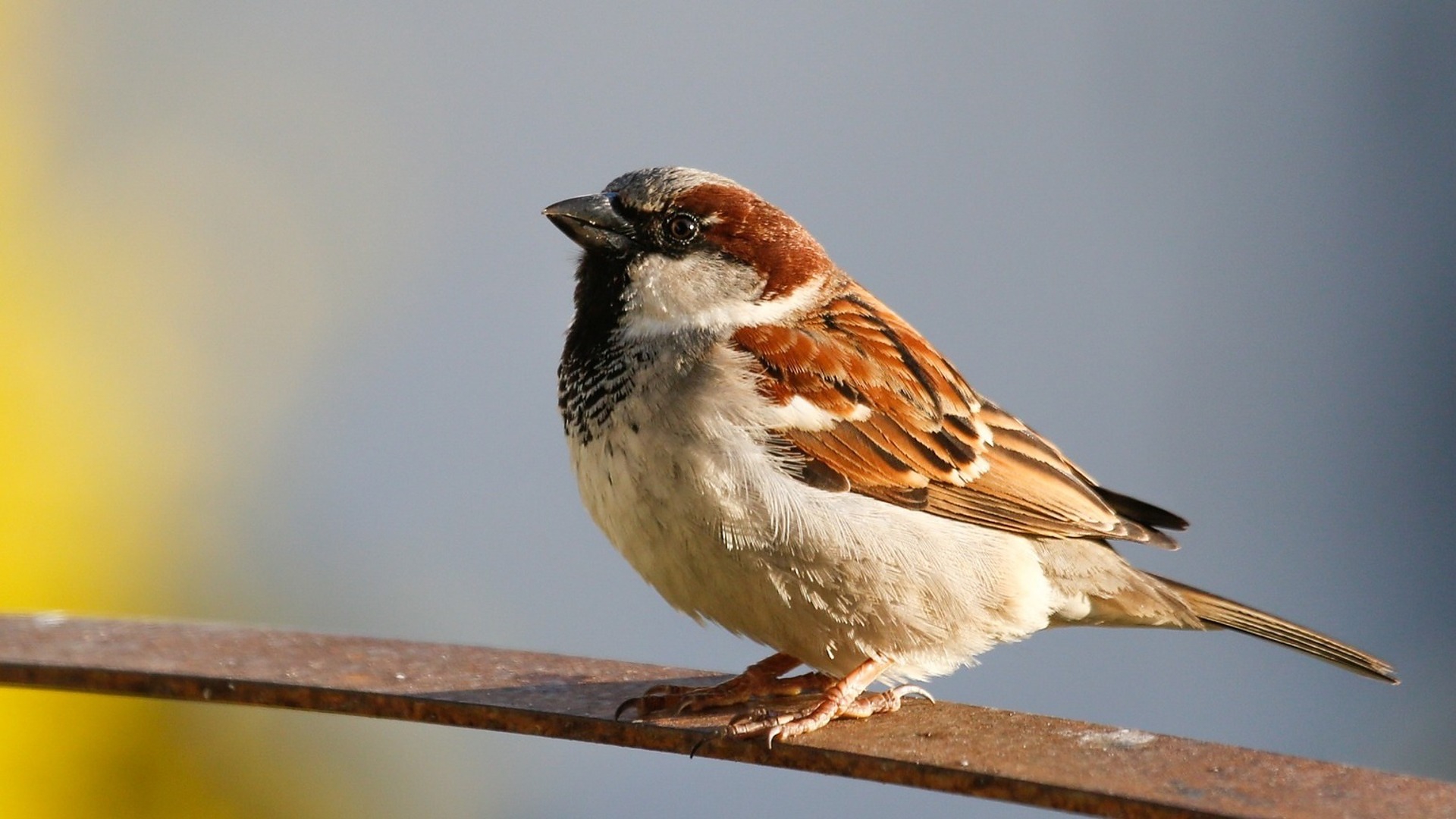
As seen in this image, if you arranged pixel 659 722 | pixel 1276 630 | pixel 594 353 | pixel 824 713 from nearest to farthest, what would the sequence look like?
pixel 659 722 → pixel 824 713 → pixel 594 353 → pixel 1276 630

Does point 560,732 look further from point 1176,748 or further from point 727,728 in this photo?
point 1176,748

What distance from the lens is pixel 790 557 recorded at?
2.00m

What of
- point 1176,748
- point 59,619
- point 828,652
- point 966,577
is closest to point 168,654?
point 59,619

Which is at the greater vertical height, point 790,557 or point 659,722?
point 790,557

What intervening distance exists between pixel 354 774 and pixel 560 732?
4.80 feet

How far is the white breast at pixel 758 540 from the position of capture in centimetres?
197

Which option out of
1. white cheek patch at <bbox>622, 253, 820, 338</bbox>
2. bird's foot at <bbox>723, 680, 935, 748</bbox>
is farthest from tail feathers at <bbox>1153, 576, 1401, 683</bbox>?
white cheek patch at <bbox>622, 253, 820, 338</bbox>

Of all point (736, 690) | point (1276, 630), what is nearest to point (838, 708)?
point (736, 690)

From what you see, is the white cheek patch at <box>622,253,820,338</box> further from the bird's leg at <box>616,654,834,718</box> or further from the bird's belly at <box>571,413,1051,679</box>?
the bird's leg at <box>616,654,834,718</box>

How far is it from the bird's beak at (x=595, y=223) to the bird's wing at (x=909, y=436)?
222 millimetres

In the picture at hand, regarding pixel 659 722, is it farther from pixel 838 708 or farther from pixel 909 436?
pixel 909 436

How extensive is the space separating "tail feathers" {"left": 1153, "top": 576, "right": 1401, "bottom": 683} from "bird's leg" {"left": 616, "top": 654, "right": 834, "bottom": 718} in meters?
0.56

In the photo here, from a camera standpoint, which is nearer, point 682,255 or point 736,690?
point 736,690

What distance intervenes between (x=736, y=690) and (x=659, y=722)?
24 cm
